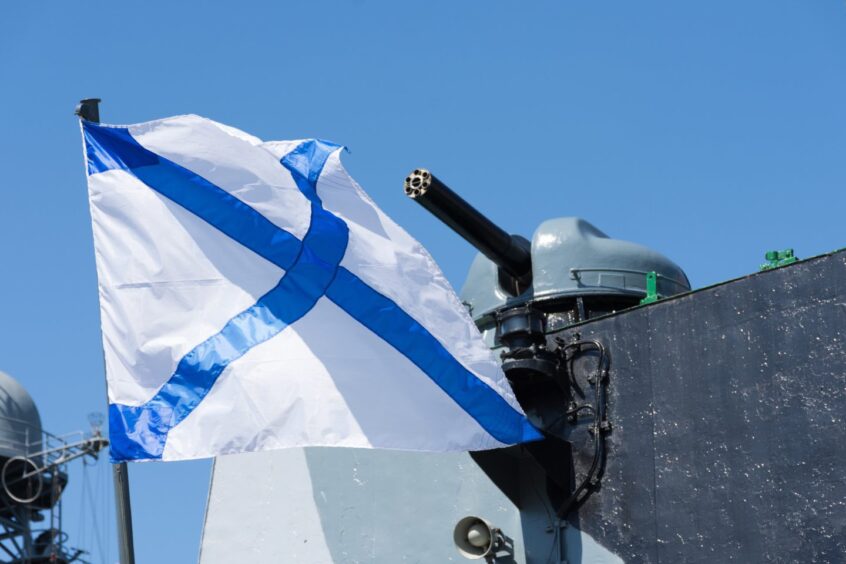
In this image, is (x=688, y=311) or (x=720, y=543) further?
(x=688, y=311)

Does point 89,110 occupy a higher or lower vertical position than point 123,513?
higher

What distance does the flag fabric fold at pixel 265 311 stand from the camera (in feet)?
24.3

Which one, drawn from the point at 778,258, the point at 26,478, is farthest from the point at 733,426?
the point at 26,478

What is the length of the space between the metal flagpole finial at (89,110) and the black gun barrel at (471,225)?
2239 mm

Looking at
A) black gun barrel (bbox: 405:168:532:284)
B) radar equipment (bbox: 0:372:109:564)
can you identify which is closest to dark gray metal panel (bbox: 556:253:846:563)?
black gun barrel (bbox: 405:168:532:284)

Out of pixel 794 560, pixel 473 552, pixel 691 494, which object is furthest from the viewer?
pixel 473 552

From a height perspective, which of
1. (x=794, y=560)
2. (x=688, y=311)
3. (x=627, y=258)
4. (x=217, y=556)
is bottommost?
(x=794, y=560)

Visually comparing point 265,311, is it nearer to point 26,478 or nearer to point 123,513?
point 123,513

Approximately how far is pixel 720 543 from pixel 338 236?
2696mm

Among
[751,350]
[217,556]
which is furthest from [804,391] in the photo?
[217,556]

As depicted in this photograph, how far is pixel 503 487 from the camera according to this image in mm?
9086

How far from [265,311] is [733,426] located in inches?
103

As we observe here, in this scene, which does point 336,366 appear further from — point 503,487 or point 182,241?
point 503,487

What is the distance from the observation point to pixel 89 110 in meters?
7.62
